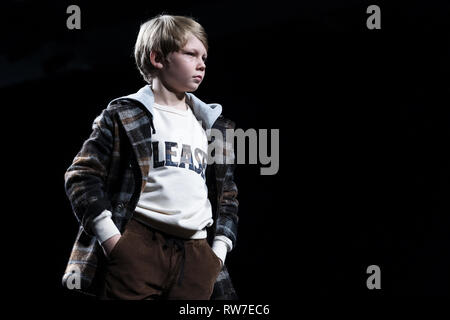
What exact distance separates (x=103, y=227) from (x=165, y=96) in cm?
38

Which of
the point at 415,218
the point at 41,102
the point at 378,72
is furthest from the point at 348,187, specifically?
the point at 41,102

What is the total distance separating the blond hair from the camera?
1401 millimetres

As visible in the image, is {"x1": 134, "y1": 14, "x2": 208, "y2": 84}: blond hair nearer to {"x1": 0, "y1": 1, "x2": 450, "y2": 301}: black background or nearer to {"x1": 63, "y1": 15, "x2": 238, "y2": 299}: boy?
{"x1": 63, "y1": 15, "x2": 238, "y2": 299}: boy

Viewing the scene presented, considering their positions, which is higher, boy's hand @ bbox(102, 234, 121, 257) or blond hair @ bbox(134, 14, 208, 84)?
blond hair @ bbox(134, 14, 208, 84)

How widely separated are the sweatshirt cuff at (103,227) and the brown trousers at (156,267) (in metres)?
0.03

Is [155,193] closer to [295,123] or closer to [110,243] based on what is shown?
[110,243]

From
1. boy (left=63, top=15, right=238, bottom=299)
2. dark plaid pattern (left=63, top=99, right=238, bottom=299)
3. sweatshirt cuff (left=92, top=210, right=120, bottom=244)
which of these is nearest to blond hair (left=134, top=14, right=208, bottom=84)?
boy (left=63, top=15, right=238, bottom=299)

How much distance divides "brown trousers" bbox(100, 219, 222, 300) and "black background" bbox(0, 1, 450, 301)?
2.25 feet

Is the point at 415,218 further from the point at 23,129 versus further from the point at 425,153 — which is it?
the point at 23,129

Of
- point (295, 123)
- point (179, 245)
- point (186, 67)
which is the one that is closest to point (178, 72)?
point (186, 67)

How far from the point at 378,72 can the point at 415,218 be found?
20.4 inches

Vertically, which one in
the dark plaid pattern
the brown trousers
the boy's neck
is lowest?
the brown trousers

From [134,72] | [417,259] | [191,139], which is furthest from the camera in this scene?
[134,72]

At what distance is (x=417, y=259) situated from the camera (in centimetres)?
192
